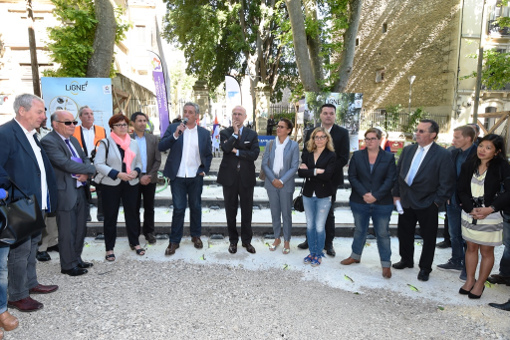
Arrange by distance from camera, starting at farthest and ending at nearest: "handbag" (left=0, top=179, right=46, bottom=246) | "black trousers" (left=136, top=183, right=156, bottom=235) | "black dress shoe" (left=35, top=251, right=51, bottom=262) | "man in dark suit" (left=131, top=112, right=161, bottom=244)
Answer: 1. "black trousers" (left=136, top=183, right=156, bottom=235)
2. "man in dark suit" (left=131, top=112, right=161, bottom=244)
3. "black dress shoe" (left=35, top=251, right=51, bottom=262)
4. "handbag" (left=0, top=179, right=46, bottom=246)

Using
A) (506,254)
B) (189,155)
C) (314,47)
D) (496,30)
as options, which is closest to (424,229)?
(506,254)

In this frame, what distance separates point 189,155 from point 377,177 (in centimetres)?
266

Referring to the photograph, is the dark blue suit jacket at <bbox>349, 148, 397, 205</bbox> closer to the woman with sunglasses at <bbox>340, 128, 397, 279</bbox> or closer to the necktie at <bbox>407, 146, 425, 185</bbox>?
the woman with sunglasses at <bbox>340, 128, 397, 279</bbox>

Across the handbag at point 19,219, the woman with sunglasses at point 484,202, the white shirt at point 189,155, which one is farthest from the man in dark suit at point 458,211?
the handbag at point 19,219

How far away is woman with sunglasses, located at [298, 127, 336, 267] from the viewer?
436 cm

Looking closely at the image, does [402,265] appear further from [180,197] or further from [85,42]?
[85,42]

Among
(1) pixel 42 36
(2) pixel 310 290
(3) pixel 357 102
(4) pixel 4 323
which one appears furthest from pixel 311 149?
(1) pixel 42 36

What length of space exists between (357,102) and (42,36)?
12.9 m

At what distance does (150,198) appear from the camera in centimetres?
519

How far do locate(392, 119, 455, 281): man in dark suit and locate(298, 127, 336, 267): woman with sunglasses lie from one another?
917mm

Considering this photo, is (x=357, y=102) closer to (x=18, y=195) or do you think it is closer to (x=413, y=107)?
(x=18, y=195)

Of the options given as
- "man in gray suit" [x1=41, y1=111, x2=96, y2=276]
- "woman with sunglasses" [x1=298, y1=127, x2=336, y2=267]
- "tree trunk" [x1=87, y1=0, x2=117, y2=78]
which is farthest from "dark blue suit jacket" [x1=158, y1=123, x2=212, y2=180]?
"tree trunk" [x1=87, y1=0, x2=117, y2=78]

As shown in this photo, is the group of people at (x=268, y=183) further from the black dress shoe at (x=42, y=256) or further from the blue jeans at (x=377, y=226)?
the black dress shoe at (x=42, y=256)

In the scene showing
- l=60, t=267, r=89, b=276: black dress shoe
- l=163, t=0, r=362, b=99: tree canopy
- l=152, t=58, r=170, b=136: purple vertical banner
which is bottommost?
l=60, t=267, r=89, b=276: black dress shoe
